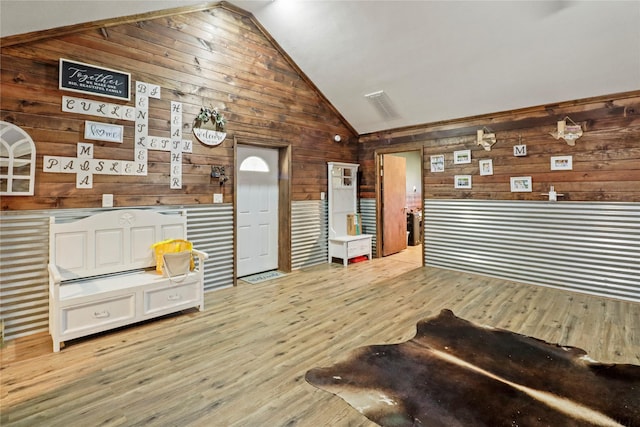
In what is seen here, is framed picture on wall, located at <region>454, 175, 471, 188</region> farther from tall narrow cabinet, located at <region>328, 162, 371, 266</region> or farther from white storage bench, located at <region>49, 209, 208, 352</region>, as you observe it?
white storage bench, located at <region>49, 209, 208, 352</region>

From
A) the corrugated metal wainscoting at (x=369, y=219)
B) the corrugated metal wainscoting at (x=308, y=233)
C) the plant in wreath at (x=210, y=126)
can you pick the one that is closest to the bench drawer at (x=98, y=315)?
→ the plant in wreath at (x=210, y=126)

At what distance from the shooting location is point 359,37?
4.20m

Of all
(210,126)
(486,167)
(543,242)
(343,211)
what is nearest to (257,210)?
(210,126)

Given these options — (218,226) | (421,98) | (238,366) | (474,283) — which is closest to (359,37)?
(421,98)

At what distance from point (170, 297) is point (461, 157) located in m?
4.58

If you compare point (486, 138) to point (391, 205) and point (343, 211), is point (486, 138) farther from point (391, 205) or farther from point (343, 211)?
point (343, 211)

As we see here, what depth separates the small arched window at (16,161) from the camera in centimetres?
277

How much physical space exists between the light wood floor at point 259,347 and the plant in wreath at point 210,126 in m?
2.00

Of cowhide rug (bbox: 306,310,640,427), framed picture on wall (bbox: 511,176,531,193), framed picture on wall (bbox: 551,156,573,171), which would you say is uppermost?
framed picture on wall (bbox: 551,156,573,171)

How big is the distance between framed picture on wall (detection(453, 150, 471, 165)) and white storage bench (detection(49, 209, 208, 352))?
4103 mm

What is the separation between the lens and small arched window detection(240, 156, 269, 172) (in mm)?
4816

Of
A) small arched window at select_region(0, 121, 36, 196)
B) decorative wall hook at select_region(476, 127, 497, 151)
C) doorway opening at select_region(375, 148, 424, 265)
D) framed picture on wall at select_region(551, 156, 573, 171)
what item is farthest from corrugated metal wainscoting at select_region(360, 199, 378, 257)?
small arched window at select_region(0, 121, 36, 196)

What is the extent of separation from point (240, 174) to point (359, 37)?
2502 millimetres

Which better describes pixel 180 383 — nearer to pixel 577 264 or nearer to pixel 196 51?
pixel 196 51
